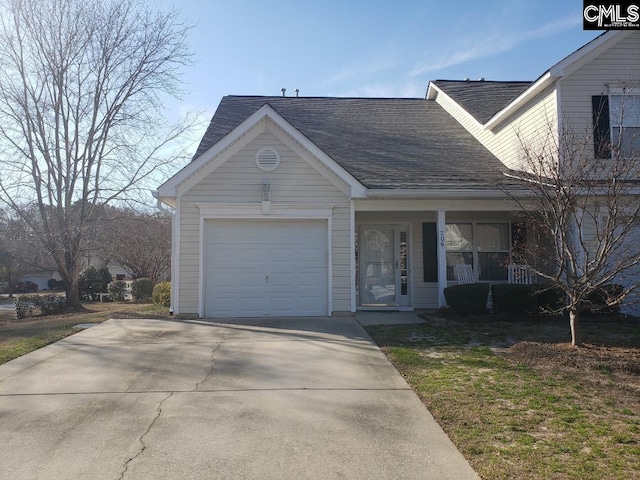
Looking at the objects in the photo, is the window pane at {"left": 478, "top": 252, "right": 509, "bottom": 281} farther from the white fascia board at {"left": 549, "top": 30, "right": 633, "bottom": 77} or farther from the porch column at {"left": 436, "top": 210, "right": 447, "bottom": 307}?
the white fascia board at {"left": 549, "top": 30, "right": 633, "bottom": 77}

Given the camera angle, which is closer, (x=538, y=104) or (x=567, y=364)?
(x=567, y=364)

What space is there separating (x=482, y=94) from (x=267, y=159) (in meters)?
8.80

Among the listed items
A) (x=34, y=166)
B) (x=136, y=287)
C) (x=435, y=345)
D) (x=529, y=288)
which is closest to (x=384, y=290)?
(x=529, y=288)

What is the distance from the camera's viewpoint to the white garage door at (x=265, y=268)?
1110 cm

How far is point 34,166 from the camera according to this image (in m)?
16.5

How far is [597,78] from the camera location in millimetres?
11602

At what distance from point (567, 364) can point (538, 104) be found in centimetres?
796

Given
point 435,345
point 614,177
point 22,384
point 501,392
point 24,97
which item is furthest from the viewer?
point 24,97

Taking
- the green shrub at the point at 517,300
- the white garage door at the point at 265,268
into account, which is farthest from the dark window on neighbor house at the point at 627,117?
the white garage door at the point at 265,268

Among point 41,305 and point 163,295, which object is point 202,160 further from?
point 41,305

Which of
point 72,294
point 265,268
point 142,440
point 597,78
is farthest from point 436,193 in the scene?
point 72,294

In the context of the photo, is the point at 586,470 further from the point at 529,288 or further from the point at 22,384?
the point at 529,288

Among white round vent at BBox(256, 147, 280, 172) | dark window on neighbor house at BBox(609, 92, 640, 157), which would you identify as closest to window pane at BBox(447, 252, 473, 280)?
dark window on neighbor house at BBox(609, 92, 640, 157)
